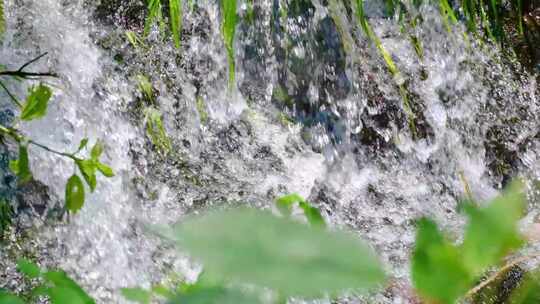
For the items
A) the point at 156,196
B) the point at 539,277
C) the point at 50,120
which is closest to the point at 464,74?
the point at 156,196

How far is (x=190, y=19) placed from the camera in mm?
1892

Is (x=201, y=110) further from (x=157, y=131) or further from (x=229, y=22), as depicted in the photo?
→ (x=229, y=22)

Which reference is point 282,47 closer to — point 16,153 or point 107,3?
point 107,3

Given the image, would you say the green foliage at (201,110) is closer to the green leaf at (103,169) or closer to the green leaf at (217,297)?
the green leaf at (103,169)

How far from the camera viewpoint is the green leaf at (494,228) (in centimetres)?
29

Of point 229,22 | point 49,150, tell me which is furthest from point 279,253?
point 229,22

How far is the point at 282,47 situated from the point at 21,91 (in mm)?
735

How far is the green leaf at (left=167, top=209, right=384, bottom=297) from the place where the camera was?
0.84 ft

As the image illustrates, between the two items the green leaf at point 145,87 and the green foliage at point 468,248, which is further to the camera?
the green leaf at point 145,87

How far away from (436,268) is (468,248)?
0.02 m

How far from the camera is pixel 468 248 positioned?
299 mm

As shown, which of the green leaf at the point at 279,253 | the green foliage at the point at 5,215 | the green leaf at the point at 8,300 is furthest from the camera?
the green foliage at the point at 5,215

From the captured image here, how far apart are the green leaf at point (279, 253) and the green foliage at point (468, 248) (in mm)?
36

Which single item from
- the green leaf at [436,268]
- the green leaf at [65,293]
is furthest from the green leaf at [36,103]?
the green leaf at [436,268]
